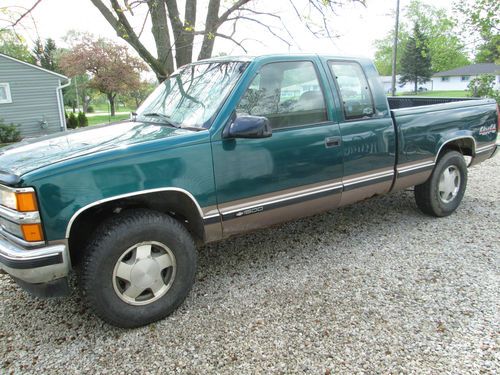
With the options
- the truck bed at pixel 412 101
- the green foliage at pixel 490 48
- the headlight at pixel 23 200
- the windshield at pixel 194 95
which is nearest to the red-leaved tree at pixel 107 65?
the green foliage at pixel 490 48

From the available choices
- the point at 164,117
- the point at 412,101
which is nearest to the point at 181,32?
the point at 412,101

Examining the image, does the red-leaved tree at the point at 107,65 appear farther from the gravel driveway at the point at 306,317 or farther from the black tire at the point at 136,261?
the black tire at the point at 136,261

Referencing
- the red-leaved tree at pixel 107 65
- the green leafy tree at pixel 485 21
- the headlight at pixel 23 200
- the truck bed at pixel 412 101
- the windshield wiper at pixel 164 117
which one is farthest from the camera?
the red-leaved tree at pixel 107 65

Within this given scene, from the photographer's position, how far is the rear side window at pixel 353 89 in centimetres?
384

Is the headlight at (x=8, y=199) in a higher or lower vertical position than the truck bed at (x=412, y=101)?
lower

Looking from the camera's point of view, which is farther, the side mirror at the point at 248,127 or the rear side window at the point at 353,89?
the rear side window at the point at 353,89

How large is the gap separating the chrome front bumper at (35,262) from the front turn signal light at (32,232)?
0.22 ft

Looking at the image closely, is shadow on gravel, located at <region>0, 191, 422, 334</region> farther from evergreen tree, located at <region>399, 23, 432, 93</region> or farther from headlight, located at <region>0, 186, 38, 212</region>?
evergreen tree, located at <region>399, 23, 432, 93</region>

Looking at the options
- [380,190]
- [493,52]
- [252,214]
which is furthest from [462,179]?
[493,52]

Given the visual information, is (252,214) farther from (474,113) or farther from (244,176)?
(474,113)

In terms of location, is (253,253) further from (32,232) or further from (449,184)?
(449,184)

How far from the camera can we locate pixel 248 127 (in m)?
2.95

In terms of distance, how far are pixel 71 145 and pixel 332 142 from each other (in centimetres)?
218

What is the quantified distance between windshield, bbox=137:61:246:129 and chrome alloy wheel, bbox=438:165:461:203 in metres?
2.98
